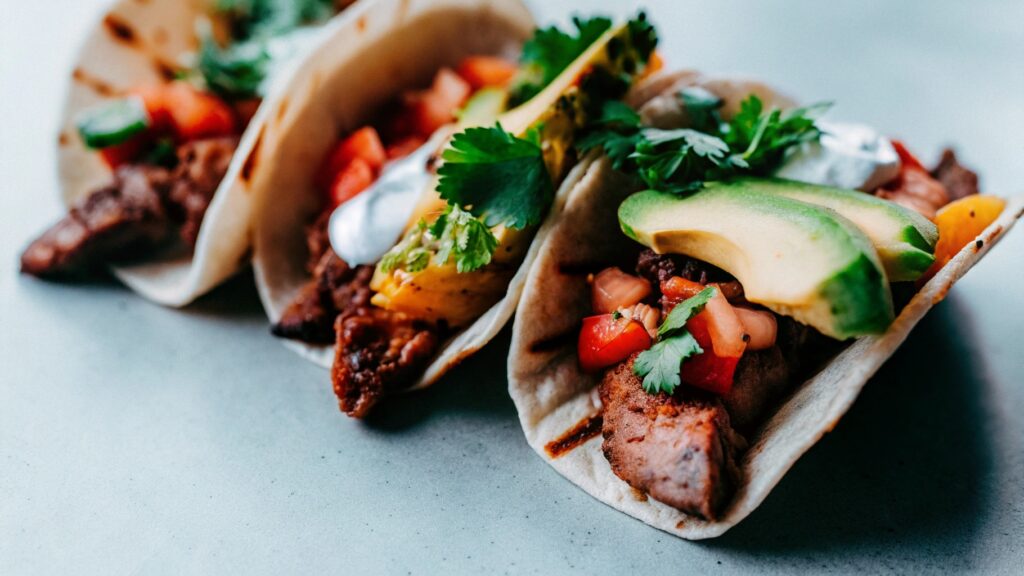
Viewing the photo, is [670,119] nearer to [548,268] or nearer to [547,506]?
[548,268]

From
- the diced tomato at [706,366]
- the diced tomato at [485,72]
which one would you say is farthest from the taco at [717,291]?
the diced tomato at [485,72]

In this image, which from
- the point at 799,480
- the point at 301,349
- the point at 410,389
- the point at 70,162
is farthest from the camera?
the point at 70,162

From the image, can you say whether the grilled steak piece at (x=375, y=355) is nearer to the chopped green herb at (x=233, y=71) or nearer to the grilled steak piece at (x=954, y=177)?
the chopped green herb at (x=233, y=71)

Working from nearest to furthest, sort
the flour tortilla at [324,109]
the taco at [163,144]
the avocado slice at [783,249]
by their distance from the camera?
the avocado slice at [783,249], the flour tortilla at [324,109], the taco at [163,144]

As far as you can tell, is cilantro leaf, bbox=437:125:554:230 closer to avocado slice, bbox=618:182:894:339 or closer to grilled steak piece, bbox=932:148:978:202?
avocado slice, bbox=618:182:894:339

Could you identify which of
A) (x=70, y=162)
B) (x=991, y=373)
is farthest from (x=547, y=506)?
(x=70, y=162)
